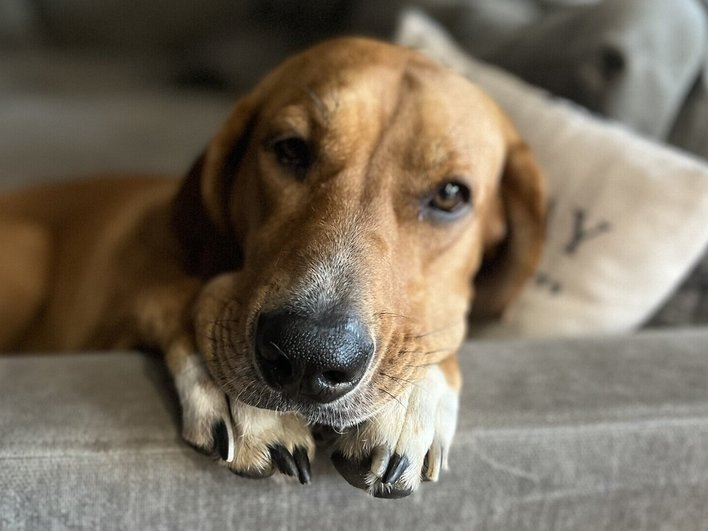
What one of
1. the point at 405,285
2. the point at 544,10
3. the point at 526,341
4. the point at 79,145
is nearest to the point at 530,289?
the point at 526,341

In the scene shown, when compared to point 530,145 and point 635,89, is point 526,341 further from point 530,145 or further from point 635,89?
point 635,89

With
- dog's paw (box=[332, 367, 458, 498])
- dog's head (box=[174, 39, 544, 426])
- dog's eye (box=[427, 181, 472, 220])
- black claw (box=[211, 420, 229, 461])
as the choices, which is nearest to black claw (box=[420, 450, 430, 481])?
dog's paw (box=[332, 367, 458, 498])

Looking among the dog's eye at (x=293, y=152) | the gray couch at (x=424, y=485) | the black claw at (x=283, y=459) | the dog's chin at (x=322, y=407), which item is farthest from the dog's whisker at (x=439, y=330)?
the dog's eye at (x=293, y=152)

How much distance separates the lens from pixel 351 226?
4.75ft

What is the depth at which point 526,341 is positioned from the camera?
66.9 inches

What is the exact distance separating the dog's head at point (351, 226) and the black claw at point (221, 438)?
2.5 inches

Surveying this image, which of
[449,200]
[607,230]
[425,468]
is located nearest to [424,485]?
[425,468]

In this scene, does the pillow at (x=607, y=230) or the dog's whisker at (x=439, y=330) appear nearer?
the dog's whisker at (x=439, y=330)

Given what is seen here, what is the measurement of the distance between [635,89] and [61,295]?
194 cm

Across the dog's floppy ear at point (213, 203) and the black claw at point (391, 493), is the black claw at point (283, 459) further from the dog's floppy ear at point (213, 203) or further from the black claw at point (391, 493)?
the dog's floppy ear at point (213, 203)

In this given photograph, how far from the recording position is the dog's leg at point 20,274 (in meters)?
2.21

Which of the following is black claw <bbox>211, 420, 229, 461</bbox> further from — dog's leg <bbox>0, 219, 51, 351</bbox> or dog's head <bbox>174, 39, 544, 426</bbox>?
dog's leg <bbox>0, 219, 51, 351</bbox>

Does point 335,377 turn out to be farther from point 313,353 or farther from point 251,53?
point 251,53

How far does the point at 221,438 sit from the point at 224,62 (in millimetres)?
3428
